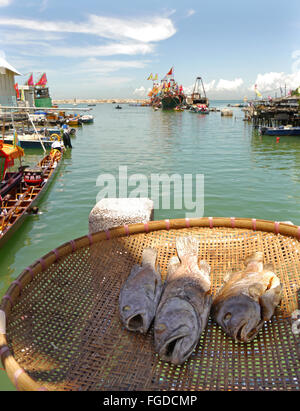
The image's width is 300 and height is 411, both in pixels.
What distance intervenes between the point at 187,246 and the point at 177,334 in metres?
1.56

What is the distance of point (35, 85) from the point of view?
58.1 meters

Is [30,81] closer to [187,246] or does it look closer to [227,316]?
[187,246]

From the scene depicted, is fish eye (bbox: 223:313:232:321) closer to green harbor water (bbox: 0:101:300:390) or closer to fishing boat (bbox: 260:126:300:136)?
green harbor water (bbox: 0:101:300:390)

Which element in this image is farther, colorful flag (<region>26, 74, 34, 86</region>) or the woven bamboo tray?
colorful flag (<region>26, 74, 34, 86</region>)

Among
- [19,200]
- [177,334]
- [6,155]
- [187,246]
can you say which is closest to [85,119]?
[19,200]

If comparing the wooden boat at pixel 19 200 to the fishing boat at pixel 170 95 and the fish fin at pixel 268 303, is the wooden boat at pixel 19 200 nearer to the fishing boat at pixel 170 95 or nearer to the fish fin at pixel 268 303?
the fish fin at pixel 268 303

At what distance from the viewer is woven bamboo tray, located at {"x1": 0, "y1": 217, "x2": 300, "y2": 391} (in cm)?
301

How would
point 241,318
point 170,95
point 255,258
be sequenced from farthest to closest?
point 170,95
point 255,258
point 241,318

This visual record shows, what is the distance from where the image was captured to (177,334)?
313 centimetres

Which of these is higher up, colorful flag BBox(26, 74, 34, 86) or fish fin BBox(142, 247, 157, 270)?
colorful flag BBox(26, 74, 34, 86)

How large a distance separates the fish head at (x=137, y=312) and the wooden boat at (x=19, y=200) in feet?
21.8

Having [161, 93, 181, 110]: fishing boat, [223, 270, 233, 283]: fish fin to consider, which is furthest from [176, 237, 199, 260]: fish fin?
[161, 93, 181, 110]: fishing boat

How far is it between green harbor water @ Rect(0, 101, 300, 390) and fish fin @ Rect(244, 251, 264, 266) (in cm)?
405
